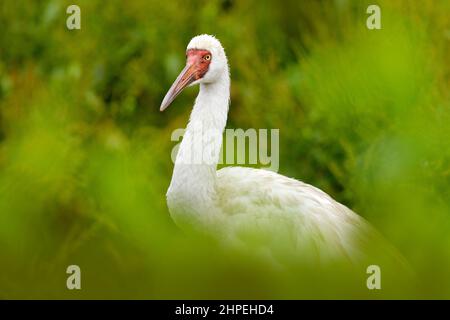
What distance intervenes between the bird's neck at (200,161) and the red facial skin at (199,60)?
0.11 metres

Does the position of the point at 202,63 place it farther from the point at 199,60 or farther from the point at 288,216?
the point at 288,216

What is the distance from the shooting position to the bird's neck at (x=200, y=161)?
3.70 metres

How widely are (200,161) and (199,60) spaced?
45 centimetres

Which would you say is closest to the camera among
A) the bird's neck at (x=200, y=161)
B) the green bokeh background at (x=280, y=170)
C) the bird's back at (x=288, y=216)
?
the green bokeh background at (x=280, y=170)

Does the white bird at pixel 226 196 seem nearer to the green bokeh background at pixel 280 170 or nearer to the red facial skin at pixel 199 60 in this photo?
the red facial skin at pixel 199 60

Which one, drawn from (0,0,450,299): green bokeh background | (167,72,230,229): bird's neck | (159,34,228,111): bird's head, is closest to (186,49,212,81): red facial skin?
(159,34,228,111): bird's head

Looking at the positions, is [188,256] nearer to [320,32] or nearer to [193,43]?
[193,43]

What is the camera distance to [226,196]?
3770 mm

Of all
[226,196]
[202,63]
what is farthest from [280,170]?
[202,63]

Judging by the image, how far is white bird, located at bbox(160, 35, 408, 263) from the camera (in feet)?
11.8

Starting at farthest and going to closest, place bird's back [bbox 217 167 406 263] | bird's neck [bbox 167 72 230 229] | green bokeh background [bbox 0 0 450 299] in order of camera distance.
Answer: bird's neck [bbox 167 72 230 229] < bird's back [bbox 217 167 406 263] < green bokeh background [bbox 0 0 450 299]

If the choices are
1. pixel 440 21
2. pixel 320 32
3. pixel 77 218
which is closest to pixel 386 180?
pixel 77 218

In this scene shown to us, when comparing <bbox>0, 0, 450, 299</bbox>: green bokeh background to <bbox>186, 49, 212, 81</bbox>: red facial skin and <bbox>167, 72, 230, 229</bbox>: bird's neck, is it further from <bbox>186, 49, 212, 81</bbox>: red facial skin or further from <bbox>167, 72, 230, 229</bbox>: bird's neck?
<bbox>186, 49, 212, 81</bbox>: red facial skin

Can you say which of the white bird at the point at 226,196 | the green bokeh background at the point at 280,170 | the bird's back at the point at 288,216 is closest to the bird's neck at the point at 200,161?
the white bird at the point at 226,196
